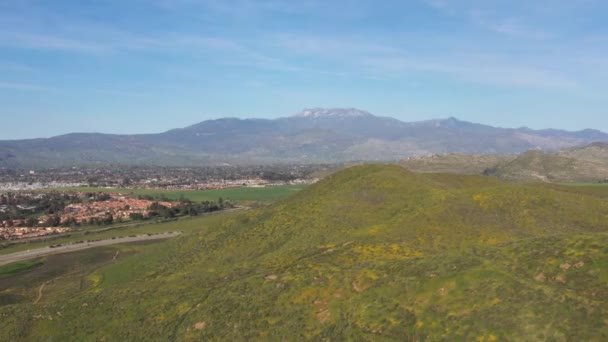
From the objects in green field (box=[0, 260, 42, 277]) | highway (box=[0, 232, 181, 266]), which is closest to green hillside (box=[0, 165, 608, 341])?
green field (box=[0, 260, 42, 277])

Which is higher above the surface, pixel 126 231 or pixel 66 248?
pixel 66 248

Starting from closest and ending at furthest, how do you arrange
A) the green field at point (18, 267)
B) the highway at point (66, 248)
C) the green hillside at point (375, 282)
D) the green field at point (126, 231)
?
the green hillside at point (375, 282)
the green field at point (18, 267)
the highway at point (66, 248)
the green field at point (126, 231)

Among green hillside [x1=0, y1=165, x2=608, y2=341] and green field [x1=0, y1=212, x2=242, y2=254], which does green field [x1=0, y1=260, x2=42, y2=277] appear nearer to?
green hillside [x1=0, y1=165, x2=608, y2=341]

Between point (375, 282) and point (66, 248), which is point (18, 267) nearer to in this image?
point (66, 248)

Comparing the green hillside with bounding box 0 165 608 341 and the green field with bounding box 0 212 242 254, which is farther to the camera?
the green field with bounding box 0 212 242 254

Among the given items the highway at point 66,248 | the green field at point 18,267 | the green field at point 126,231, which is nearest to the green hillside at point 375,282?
the green field at point 18,267

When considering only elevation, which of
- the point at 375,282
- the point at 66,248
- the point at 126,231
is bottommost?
the point at 126,231

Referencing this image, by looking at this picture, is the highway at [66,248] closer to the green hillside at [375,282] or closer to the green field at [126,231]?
the green field at [126,231]

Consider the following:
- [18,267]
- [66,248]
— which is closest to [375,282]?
[18,267]

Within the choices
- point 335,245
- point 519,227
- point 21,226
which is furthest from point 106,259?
point 519,227
